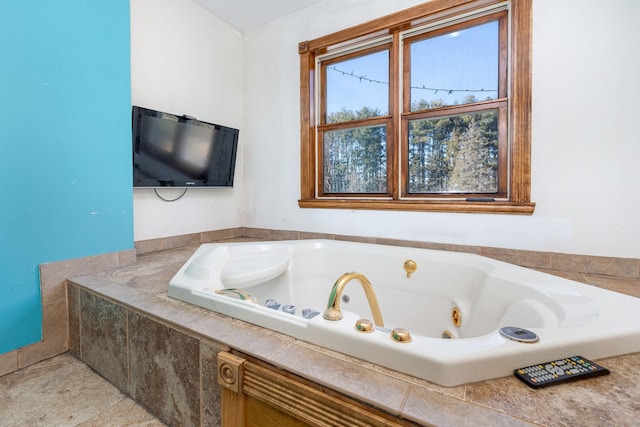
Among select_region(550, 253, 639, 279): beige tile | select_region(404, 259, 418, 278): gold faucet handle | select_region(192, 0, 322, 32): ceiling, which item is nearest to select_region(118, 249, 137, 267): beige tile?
select_region(404, 259, 418, 278): gold faucet handle

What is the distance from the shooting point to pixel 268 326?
899 mm

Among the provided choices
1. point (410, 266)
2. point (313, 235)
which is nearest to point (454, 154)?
point (410, 266)

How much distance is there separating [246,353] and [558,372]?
759 millimetres

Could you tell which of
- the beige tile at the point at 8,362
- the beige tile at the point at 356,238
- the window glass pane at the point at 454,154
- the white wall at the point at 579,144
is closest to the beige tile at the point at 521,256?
the white wall at the point at 579,144

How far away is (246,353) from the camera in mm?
785

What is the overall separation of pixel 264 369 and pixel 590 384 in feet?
2.47

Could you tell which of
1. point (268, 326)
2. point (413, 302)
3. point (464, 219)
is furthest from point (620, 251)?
point (268, 326)

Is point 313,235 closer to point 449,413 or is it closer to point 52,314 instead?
point 52,314

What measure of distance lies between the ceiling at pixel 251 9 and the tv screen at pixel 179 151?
972mm

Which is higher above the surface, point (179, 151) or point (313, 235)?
point (179, 151)

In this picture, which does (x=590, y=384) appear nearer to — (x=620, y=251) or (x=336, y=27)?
(x=620, y=251)

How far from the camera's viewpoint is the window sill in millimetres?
1653

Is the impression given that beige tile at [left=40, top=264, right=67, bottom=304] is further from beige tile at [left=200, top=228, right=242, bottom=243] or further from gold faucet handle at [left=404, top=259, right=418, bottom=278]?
gold faucet handle at [left=404, top=259, right=418, bottom=278]

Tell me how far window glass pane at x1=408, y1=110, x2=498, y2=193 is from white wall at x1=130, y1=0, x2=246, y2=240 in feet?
5.35
